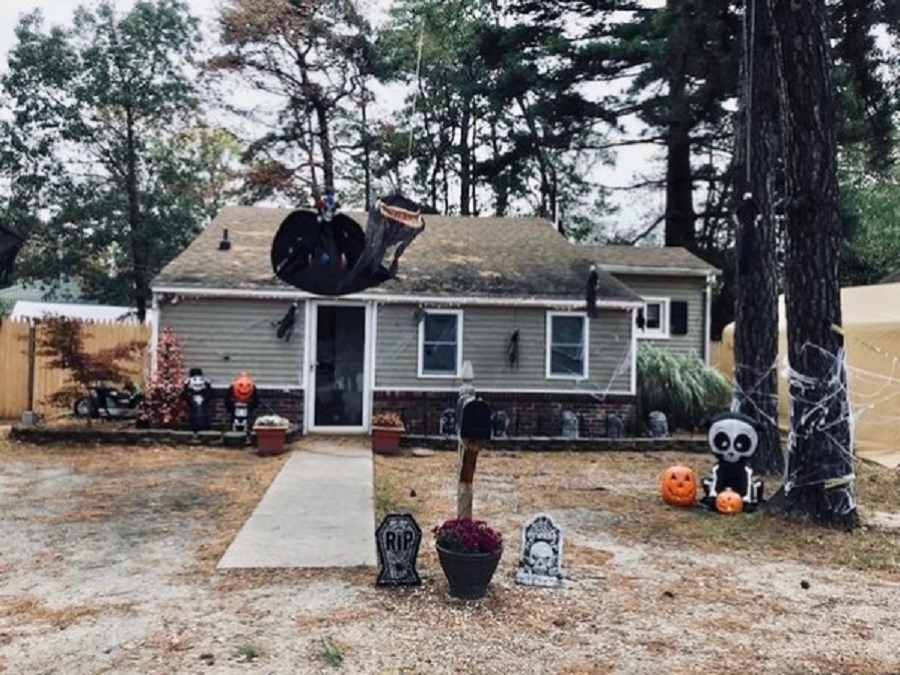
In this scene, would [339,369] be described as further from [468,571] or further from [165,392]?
[468,571]

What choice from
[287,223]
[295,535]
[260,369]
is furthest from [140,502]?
[260,369]

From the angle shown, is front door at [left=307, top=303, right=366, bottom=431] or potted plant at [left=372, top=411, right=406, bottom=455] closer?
potted plant at [left=372, top=411, right=406, bottom=455]

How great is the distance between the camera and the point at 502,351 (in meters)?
11.7

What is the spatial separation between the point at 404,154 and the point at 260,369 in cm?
1257

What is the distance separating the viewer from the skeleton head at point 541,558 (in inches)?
183

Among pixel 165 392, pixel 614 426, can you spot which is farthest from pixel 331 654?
pixel 614 426

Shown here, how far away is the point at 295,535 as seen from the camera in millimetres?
5578

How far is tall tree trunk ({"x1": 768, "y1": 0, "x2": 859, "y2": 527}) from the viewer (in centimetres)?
639

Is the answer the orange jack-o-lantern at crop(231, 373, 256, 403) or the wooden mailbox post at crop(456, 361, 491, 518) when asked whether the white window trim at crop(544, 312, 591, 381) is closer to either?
the orange jack-o-lantern at crop(231, 373, 256, 403)

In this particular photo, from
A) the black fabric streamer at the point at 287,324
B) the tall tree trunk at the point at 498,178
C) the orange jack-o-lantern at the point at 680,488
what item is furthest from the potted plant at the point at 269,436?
the tall tree trunk at the point at 498,178

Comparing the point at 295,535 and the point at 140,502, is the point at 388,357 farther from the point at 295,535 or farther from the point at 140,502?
the point at 295,535

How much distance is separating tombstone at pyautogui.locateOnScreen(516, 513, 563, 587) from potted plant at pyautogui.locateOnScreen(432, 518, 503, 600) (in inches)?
13.3

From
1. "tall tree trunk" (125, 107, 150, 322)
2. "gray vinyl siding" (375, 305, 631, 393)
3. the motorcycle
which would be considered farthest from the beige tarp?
"tall tree trunk" (125, 107, 150, 322)

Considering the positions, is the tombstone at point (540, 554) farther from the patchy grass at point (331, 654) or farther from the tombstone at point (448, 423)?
the tombstone at point (448, 423)
